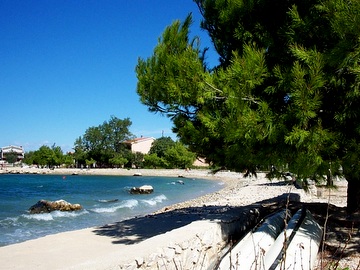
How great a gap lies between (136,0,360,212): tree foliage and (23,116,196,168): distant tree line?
74.2 meters

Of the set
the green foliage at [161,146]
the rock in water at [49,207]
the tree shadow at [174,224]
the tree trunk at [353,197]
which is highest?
the green foliage at [161,146]

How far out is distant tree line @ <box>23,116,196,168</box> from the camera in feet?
277

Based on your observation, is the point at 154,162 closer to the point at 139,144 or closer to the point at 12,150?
the point at 139,144

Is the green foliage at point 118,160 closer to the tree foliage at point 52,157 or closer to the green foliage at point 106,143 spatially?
the green foliage at point 106,143

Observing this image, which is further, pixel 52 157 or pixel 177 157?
pixel 52 157

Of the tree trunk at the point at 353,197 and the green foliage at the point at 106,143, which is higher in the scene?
the green foliage at the point at 106,143

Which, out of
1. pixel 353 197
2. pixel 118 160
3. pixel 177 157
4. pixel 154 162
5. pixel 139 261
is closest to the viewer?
pixel 139 261

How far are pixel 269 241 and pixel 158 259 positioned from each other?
1980mm

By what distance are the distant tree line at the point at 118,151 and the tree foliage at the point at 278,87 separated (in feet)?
244

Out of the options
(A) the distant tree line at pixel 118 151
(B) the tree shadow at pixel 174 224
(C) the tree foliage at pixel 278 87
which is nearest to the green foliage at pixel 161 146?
(A) the distant tree line at pixel 118 151

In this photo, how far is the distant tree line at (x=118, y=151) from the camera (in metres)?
84.5

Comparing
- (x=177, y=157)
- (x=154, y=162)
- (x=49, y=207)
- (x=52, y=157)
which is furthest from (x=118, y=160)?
(x=49, y=207)

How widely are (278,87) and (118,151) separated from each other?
280 feet

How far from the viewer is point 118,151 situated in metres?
89.4
